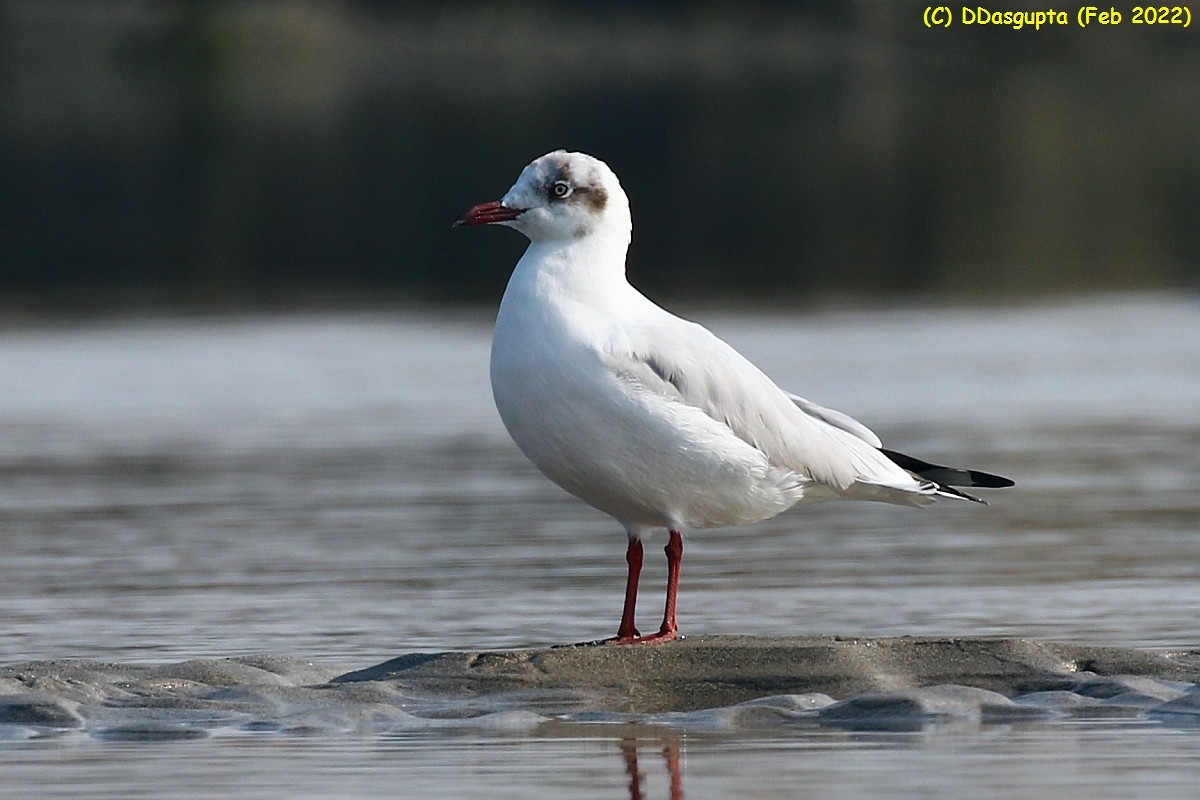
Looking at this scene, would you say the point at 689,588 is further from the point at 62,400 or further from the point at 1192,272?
the point at 1192,272

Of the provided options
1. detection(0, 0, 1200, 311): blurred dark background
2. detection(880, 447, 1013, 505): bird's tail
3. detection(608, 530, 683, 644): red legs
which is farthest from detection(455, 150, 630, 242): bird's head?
detection(0, 0, 1200, 311): blurred dark background

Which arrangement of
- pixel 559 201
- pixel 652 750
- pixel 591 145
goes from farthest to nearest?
pixel 591 145
pixel 559 201
pixel 652 750

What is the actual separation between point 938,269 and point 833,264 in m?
1.16

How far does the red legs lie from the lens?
8766 millimetres

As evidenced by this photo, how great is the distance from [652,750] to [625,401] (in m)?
1.25

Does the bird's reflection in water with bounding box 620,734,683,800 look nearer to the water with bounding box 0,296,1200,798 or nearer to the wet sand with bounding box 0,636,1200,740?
the water with bounding box 0,296,1200,798

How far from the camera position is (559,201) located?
28.9 ft

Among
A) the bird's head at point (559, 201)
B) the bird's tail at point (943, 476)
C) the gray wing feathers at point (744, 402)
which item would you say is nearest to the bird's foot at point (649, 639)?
the gray wing feathers at point (744, 402)

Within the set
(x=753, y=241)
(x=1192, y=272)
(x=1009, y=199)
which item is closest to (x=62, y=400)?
(x=1192, y=272)

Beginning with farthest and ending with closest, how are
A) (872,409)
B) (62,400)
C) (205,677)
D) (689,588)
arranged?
(62,400), (872,409), (689,588), (205,677)

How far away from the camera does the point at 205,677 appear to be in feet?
28.3

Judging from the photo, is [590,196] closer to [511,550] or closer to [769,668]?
[769,668]

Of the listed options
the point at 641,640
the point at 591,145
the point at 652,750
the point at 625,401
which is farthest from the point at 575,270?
the point at 591,145

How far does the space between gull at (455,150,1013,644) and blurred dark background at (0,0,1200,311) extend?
54.1ft
